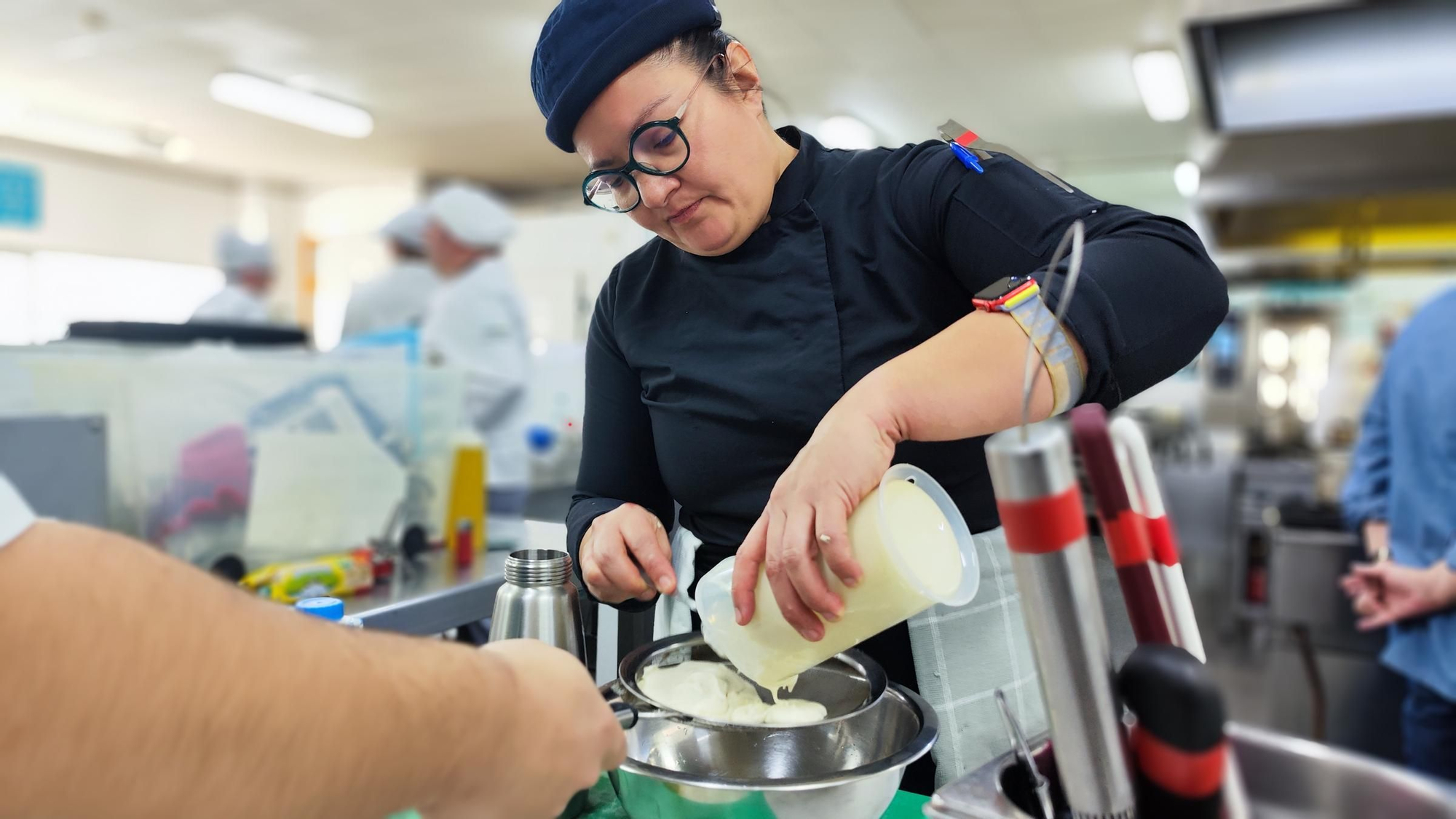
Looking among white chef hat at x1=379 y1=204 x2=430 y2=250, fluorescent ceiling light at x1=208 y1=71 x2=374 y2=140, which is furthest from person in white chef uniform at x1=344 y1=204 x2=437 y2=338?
fluorescent ceiling light at x1=208 y1=71 x2=374 y2=140

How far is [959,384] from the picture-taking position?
0.69m

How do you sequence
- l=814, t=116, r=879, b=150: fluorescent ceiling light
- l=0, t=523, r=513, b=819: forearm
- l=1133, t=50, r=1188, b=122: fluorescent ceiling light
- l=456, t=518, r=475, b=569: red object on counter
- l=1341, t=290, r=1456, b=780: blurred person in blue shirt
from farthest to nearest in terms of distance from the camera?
1. l=814, t=116, r=879, b=150: fluorescent ceiling light
2. l=1133, t=50, r=1188, b=122: fluorescent ceiling light
3. l=456, t=518, r=475, b=569: red object on counter
4. l=1341, t=290, r=1456, b=780: blurred person in blue shirt
5. l=0, t=523, r=513, b=819: forearm

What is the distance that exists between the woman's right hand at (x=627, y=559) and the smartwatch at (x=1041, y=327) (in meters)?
0.40

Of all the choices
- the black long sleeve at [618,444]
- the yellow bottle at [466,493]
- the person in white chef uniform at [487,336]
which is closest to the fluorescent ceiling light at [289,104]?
the person in white chef uniform at [487,336]

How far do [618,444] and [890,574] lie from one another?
525 mm

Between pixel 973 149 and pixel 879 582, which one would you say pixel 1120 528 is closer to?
pixel 879 582

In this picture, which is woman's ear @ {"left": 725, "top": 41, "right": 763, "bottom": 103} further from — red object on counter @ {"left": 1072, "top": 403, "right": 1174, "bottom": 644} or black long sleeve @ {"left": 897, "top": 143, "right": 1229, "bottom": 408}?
red object on counter @ {"left": 1072, "top": 403, "right": 1174, "bottom": 644}

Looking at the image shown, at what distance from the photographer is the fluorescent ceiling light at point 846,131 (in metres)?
6.09

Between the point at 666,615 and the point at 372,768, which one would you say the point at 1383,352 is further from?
the point at 372,768

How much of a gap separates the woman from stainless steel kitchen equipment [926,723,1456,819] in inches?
10.2

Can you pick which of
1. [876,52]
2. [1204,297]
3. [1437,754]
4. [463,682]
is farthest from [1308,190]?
[463,682]

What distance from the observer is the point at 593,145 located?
94 centimetres

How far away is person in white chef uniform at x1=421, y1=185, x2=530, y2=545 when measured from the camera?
10.7 ft

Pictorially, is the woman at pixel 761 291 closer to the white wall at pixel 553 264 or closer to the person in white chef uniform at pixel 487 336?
the person in white chef uniform at pixel 487 336
